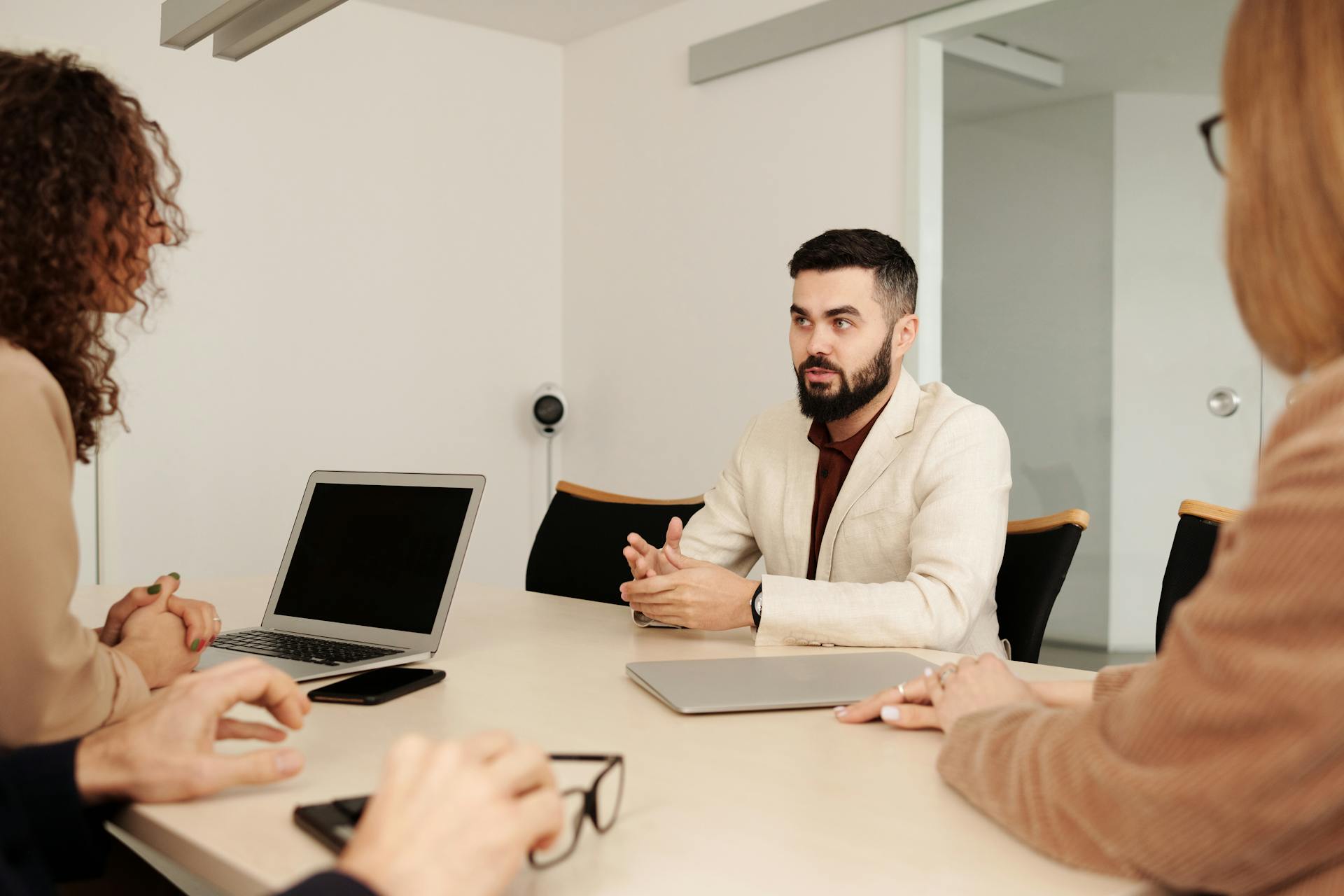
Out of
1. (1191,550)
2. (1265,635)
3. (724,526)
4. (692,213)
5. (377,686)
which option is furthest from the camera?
(692,213)

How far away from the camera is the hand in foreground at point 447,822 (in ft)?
2.27

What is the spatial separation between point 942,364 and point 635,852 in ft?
11.0

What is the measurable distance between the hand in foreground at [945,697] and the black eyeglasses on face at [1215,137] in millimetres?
565

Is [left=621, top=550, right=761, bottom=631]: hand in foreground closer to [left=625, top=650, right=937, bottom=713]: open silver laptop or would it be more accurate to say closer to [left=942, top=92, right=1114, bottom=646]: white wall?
[left=625, top=650, right=937, bottom=713]: open silver laptop

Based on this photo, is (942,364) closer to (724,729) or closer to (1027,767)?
(724,729)

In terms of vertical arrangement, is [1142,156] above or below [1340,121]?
above

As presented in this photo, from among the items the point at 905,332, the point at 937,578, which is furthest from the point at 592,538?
the point at 937,578

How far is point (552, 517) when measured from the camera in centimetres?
277

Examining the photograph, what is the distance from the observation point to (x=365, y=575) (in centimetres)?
176

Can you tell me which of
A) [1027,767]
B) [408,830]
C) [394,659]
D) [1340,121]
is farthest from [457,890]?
[394,659]

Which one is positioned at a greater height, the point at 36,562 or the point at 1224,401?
the point at 1224,401

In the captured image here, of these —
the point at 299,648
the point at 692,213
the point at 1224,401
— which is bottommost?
the point at 299,648

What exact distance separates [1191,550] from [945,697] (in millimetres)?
782

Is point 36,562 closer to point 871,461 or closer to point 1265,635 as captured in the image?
point 1265,635
